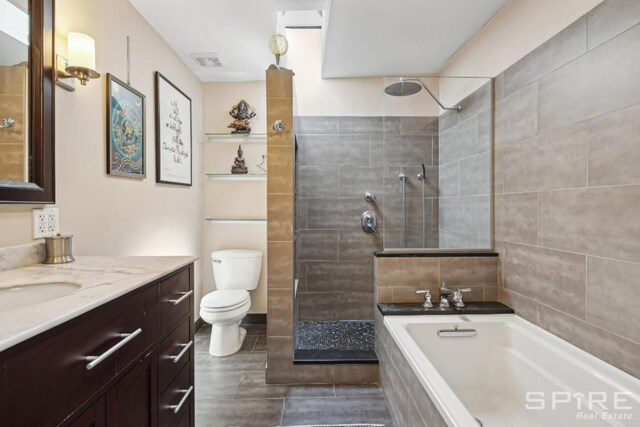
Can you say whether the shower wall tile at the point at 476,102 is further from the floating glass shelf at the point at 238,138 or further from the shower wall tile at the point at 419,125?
the floating glass shelf at the point at 238,138

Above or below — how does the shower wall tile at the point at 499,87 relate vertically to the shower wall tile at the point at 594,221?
above

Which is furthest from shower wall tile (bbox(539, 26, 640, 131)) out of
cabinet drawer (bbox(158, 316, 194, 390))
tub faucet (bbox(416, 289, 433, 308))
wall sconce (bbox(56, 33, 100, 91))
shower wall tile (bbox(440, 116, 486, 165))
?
wall sconce (bbox(56, 33, 100, 91))

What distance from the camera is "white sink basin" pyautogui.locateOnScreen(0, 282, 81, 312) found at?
36.9 inches

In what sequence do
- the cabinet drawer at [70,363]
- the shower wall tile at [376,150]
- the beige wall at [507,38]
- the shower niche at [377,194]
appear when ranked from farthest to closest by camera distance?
1. the shower wall tile at [376,150]
2. the shower niche at [377,194]
3. the beige wall at [507,38]
4. the cabinet drawer at [70,363]

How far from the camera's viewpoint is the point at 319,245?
Result: 9.32 feet

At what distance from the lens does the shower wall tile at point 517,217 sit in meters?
1.69

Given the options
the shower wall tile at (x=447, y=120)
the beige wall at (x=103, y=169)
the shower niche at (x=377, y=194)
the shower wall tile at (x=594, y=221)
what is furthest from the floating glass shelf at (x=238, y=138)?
the shower wall tile at (x=594, y=221)

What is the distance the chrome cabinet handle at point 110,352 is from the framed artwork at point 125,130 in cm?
114

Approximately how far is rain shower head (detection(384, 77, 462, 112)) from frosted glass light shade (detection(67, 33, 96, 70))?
6.45 ft

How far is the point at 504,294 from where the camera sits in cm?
199

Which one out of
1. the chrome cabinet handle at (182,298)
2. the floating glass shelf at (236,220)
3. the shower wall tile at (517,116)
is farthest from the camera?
the floating glass shelf at (236,220)

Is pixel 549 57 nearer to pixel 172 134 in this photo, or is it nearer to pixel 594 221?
pixel 594 221

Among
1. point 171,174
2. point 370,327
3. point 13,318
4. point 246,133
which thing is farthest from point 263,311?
point 13,318

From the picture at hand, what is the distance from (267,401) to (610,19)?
8.45 ft
